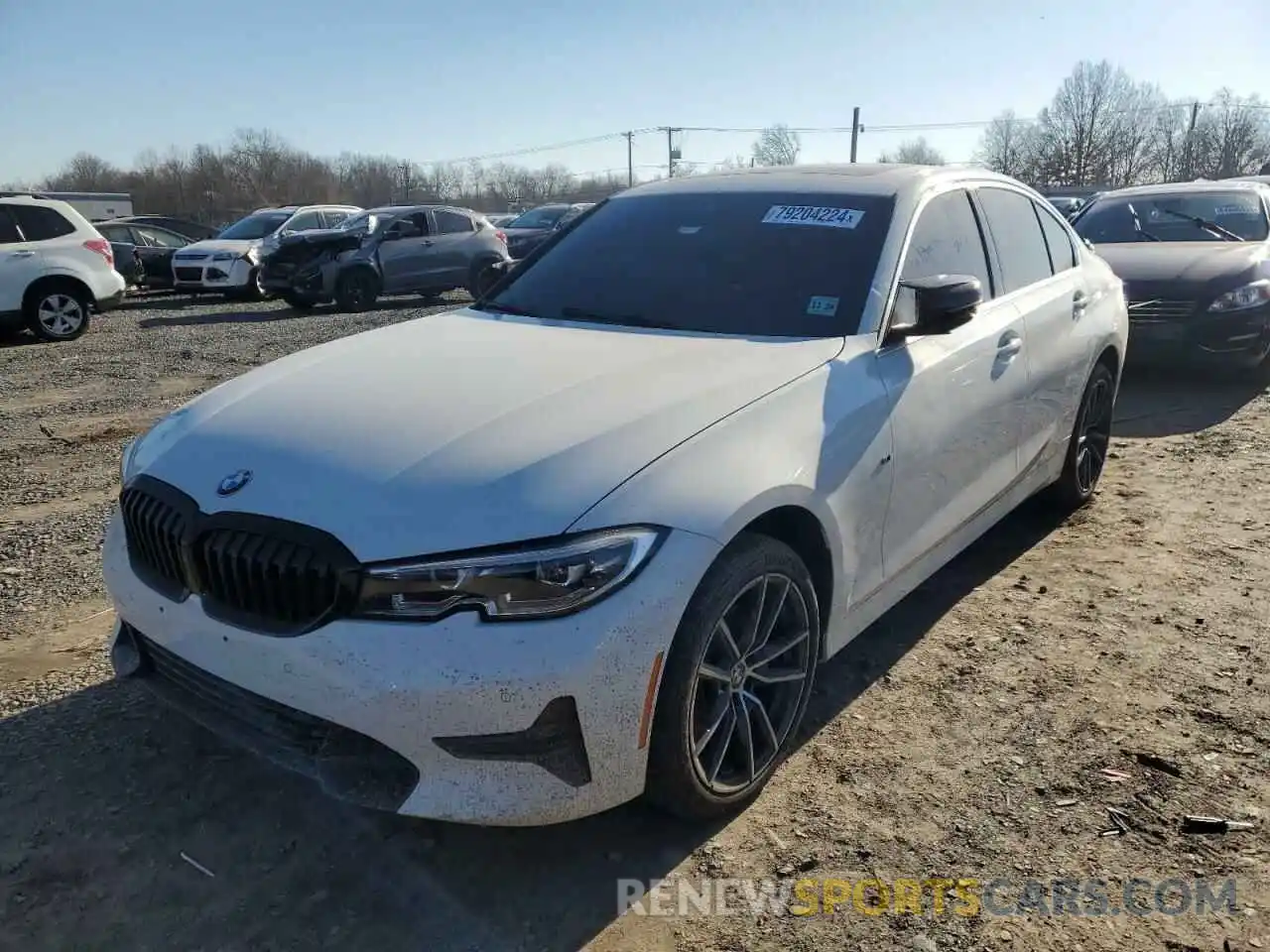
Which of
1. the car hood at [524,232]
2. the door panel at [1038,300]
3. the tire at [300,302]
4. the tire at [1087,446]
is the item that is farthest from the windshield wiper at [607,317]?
the car hood at [524,232]

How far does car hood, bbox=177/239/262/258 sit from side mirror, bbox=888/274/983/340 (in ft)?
51.6

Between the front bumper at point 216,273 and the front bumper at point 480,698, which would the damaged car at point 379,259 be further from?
the front bumper at point 480,698

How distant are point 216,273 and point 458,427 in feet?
52.3

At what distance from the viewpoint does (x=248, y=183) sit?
7531 cm

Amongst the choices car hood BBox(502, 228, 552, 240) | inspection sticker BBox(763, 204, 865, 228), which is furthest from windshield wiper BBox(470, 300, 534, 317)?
car hood BBox(502, 228, 552, 240)

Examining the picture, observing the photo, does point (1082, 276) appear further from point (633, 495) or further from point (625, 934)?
point (625, 934)

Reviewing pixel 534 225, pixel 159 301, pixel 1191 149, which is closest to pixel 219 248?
pixel 159 301

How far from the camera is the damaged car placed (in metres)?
15.1

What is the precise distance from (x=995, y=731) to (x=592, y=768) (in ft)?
4.95

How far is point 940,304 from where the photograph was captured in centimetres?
304

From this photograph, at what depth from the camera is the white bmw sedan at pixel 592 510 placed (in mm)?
A: 2094

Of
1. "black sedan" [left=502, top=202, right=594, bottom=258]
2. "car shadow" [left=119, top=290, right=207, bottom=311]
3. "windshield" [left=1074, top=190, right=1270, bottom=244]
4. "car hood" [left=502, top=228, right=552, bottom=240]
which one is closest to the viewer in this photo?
"windshield" [left=1074, top=190, right=1270, bottom=244]

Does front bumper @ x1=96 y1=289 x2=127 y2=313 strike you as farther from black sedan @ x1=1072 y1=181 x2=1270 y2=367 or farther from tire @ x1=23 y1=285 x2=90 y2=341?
black sedan @ x1=1072 y1=181 x2=1270 y2=367

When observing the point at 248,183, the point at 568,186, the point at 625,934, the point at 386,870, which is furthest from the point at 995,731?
the point at 568,186
